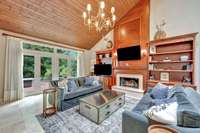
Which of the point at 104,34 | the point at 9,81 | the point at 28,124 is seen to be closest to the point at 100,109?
the point at 28,124

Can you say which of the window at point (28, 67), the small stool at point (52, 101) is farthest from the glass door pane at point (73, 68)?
the small stool at point (52, 101)

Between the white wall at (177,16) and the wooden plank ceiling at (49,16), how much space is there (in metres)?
1.12

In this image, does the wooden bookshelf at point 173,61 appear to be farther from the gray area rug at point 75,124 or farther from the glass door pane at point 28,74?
the glass door pane at point 28,74

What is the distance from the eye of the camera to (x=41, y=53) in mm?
4957

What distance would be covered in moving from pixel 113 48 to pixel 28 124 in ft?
15.5

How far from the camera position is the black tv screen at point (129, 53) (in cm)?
480

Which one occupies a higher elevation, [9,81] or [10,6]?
[10,6]

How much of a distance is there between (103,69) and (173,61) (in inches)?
131

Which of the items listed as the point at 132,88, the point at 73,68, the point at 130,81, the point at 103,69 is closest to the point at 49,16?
the point at 73,68

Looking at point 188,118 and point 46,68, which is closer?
point 188,118

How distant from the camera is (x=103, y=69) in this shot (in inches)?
238

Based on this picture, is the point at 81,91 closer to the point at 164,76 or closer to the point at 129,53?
the point at 129,53

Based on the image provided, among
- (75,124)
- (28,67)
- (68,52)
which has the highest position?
(68,52)

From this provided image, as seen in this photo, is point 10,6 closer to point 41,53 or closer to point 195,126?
point 41,53
